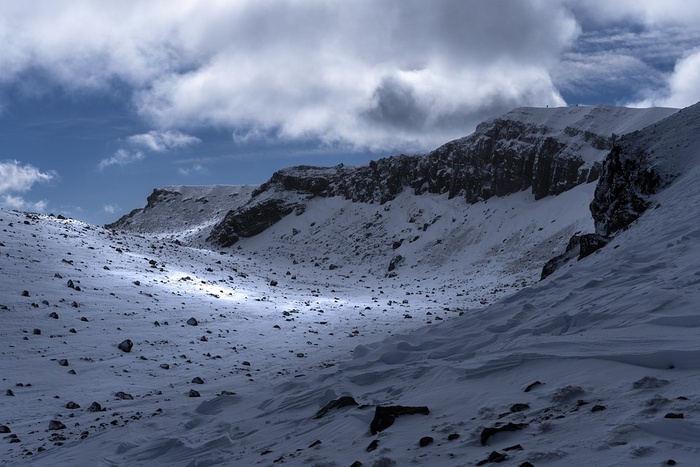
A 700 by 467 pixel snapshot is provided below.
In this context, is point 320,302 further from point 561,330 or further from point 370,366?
point 561,330

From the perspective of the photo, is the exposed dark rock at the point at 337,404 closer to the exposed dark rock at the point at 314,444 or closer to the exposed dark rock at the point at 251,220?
the exposed dark rock at the point at 314,444

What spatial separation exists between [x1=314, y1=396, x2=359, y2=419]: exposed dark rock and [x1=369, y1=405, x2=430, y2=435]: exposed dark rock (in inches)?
60.4

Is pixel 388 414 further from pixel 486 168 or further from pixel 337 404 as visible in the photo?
pixel 486 168

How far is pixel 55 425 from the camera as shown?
1157cm

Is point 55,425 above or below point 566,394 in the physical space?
below

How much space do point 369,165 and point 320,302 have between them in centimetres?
5402

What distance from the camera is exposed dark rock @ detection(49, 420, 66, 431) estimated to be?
453 inches

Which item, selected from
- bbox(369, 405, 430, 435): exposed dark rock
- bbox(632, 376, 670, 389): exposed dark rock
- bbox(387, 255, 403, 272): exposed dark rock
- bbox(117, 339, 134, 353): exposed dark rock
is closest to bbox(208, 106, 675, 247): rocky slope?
bbox(387, 255, 403, 272): exposed dark rock

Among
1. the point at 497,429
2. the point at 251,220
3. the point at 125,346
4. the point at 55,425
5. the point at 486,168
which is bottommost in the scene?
the point at 55,425

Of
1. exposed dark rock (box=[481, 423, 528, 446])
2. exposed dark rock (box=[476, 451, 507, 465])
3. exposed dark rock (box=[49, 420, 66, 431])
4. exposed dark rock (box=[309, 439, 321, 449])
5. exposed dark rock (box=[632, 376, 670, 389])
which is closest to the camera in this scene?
exposed dark rock (box=[476, 451, 507, 465])

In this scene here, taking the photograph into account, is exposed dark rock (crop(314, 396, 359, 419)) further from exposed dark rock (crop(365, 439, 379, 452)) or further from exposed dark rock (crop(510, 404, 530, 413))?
exposed dark rock (crop(510, 404, 530, 413))

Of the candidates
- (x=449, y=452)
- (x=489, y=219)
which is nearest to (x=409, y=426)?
(x=449, y=452)

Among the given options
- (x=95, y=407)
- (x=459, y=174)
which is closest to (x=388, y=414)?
(x=95, y=407)

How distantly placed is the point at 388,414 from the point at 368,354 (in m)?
5.65
